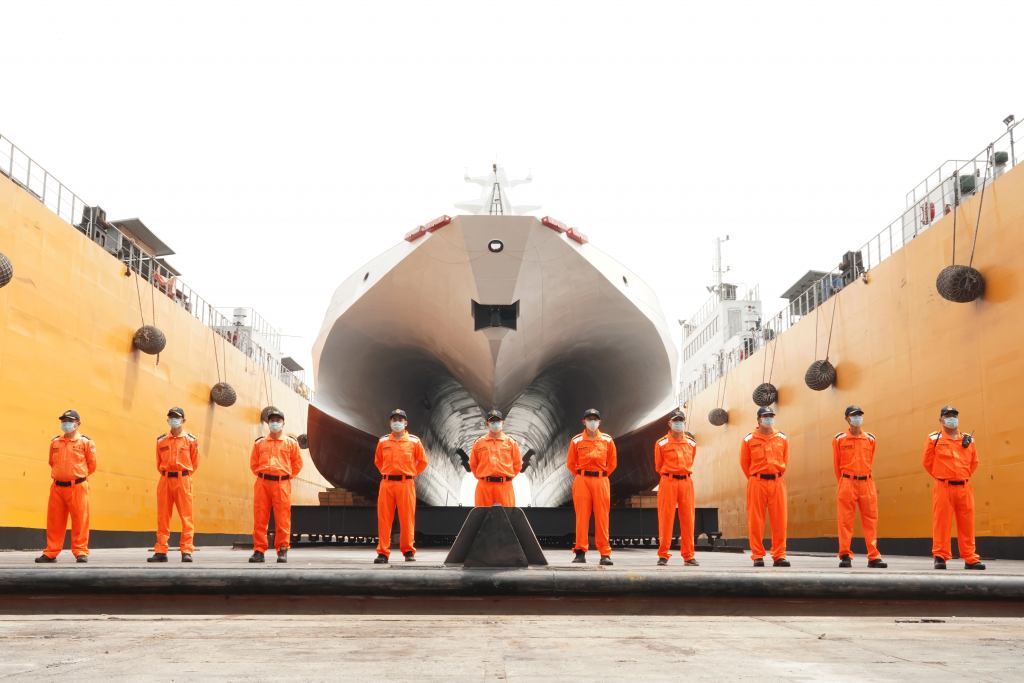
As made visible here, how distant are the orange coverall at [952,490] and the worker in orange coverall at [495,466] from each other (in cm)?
404

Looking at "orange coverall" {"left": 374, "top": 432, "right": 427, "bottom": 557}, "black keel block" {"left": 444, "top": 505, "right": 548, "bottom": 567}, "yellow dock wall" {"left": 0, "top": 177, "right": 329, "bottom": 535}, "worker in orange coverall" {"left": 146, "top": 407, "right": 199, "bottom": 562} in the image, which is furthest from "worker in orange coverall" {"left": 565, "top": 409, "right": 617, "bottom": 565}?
"yellow dock wall" {"left": 0, "top": 177, "right": 329, "bottom": 535}

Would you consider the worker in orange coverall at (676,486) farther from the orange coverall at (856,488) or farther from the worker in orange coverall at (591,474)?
the orange coverall at (856,488)

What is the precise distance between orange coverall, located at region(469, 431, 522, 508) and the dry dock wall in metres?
5.92

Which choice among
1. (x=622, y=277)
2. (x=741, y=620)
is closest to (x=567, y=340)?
(x=622, y=277)

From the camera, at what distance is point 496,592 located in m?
4.35

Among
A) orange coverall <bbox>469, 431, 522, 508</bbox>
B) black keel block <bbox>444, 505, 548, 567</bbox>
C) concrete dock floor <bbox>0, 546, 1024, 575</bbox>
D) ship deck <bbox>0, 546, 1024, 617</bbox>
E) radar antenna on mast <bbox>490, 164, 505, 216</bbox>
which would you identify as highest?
radar antenna on mast <bbox>490, 164, 505, 216</bbox>

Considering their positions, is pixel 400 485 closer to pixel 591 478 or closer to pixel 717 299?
pixel 591 478

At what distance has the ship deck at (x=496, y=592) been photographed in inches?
170

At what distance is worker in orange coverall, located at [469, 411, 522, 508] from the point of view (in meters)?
8.02

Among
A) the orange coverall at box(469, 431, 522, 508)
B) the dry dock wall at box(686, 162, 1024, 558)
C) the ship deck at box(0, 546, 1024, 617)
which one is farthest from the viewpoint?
the dry dock wall at box(686, 162, 1024, 558)

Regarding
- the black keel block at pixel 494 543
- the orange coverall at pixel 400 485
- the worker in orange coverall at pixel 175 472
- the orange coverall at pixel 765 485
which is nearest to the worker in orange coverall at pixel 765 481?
the orange coverall at pixel 765 485

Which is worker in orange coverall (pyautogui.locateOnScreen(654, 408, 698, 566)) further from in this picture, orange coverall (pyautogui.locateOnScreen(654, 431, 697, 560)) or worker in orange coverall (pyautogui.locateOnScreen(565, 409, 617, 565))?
worker in orange coverall (pyautogui.locateOnScreen(565, 409, 617, 565))

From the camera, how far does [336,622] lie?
194 inches

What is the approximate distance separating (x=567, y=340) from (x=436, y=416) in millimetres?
6704
